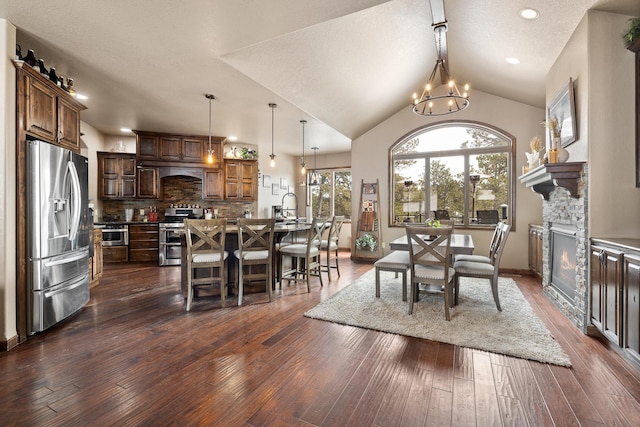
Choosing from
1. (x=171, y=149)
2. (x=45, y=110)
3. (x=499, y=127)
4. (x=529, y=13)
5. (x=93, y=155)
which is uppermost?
(x=529, y=13)

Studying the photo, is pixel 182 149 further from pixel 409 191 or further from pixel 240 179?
pixel 409 191

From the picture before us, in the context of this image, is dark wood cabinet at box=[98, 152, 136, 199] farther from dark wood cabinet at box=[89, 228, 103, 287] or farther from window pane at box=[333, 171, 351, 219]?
window pane at box=[333, 171, 351, 219]

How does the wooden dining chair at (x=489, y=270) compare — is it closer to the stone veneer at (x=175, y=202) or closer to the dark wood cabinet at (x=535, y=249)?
the dark wood cabinet at (x=535, y=249)

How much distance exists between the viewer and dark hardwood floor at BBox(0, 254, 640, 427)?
159 cm

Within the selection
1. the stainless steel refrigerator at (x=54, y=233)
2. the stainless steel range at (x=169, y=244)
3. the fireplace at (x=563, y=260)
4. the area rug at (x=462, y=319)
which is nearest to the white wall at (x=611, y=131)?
the fireplace at (x=563, y=260)

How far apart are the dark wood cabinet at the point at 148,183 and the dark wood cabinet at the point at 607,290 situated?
6.96m

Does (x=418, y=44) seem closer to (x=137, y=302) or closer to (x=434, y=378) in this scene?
(x=434, y=378)

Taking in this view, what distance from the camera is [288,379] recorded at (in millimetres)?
1938

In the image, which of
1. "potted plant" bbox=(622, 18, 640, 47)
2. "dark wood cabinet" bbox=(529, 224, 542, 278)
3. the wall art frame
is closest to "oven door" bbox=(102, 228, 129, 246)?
the wall art frame

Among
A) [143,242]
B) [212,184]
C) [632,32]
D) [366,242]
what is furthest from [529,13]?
[143,242]

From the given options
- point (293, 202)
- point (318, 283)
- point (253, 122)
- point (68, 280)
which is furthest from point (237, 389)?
point (293, 202)

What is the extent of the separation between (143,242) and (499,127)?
7.25 meters

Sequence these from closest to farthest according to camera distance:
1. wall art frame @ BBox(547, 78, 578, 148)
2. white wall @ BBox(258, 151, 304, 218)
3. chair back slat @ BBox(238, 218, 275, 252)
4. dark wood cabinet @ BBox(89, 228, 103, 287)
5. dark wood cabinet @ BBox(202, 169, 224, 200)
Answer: wall art frame @ BBox(547, 78, 578, 148), chair back slat @ BBox(238, 218, 275, 252), dark wood cabinet @ BBox(89, 228, 103, 287), dark wood cabinet @ BBox(202, 169, 224, 200), white wall @ BBox(258, 151, 304, 218)

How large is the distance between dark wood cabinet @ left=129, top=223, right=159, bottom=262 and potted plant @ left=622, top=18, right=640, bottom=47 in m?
7.14
